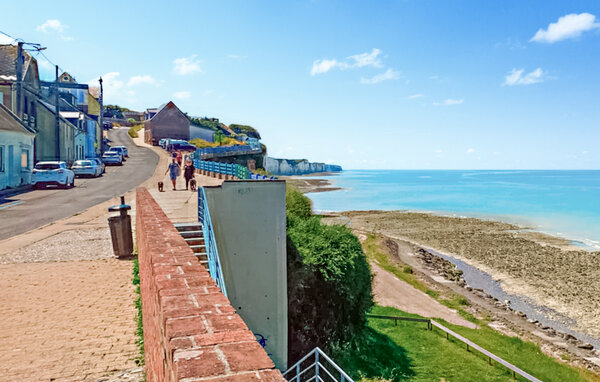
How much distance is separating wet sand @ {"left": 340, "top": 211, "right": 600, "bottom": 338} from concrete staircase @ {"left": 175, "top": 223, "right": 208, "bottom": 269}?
74.7 feet

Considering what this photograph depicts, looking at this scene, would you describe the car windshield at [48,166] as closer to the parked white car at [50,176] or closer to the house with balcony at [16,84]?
the parked white car at [50,176]

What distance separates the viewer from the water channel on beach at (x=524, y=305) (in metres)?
21.9

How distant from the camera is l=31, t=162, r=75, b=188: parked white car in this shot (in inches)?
1123

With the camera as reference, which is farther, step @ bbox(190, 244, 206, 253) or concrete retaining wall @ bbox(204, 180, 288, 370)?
concrete retaining wall @ bbox(204, 180, 288, 370)

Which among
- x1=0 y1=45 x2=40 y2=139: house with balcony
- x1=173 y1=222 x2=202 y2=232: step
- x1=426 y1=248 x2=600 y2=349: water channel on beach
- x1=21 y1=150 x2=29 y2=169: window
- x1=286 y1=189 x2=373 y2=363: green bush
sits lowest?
x1=426 y1=248 x2=600 y2=349: water channel on beach

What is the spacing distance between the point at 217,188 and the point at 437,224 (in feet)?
164

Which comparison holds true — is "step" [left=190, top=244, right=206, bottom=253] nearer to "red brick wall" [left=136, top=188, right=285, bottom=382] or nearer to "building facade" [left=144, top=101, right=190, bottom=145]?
"red brick wall" [left=136, top=188, right=285, bottom=382]

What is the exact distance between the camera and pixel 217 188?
42.0 feet

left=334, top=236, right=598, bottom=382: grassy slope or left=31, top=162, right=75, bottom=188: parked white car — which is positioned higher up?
left=31, top=162, right=75, bottom=188: parked white car

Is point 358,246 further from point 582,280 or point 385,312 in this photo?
point 582,280

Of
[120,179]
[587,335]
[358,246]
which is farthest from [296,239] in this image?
[120,179]

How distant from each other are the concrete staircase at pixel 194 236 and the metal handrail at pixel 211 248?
255mm

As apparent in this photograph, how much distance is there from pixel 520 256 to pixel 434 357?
83.4ft

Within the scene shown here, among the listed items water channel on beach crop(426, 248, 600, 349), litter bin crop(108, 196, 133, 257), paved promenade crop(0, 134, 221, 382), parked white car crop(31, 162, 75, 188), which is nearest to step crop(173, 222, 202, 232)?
paved promenade crop(0, 134, 221, 382)
